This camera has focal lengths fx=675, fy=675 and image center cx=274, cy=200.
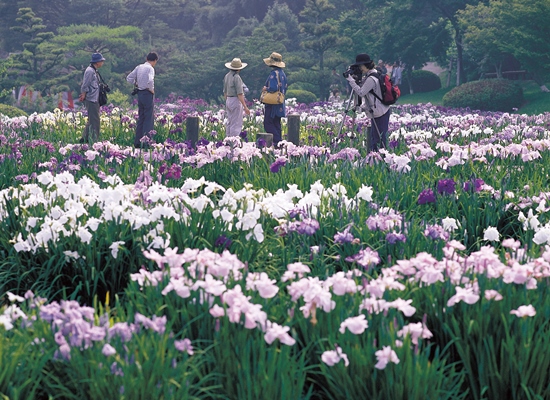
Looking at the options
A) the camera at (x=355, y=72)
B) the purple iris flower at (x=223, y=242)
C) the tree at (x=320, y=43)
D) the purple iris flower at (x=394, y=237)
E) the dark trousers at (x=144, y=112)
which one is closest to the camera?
the purple iris flower at (x=394, y=237)

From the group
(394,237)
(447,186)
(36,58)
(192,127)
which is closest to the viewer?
(394,237)

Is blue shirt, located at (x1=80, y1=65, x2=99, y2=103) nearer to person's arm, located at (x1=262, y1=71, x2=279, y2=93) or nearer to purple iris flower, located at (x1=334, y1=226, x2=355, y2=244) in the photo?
person's arm, located at (x1=262, y1=71, x2=279, y2=93)

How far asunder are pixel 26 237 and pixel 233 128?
29.1ft

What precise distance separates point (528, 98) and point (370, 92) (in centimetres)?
2674

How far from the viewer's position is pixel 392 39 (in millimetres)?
41656

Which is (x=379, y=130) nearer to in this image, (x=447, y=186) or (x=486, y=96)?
(x=447, y=186)

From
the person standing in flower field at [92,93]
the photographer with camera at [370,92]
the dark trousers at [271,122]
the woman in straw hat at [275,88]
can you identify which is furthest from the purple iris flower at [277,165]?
the person standing in flower field at [92,93]

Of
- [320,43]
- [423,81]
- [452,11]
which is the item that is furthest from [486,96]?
[423,81]

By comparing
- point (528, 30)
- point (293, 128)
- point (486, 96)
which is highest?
point (528, 30)

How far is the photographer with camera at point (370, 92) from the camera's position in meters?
10.2

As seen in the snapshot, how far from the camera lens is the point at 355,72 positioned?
10711 mm

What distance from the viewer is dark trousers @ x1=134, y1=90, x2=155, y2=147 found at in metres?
13.4

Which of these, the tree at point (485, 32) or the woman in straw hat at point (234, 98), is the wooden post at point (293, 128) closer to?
the woman in straw hat at point (234, 98)

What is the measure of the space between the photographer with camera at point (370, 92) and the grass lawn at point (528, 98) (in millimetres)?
19083
